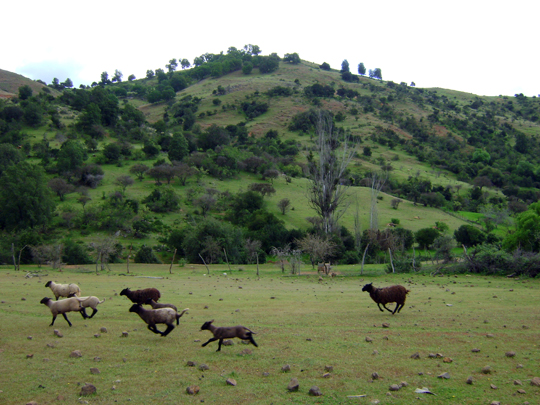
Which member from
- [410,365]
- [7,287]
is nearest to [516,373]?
[410,365]

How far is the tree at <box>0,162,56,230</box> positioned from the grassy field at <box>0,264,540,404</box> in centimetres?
3678

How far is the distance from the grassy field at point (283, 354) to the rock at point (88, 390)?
11cm

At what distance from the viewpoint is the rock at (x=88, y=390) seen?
20.1ft

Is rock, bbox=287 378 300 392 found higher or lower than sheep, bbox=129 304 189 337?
A: lower

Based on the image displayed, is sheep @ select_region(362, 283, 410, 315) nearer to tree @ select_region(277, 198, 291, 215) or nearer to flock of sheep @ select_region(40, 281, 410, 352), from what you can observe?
flock of sheep @ select_region(40, 281, 410, 352)

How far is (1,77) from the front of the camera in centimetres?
12431

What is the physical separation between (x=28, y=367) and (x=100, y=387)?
198 centimetres

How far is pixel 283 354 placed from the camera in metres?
8.02

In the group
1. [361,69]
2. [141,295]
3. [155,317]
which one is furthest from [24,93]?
[361,69]

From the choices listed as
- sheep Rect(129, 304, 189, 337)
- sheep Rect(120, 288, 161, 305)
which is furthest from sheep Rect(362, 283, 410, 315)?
sheep Rect(120, 288, 161, 305)

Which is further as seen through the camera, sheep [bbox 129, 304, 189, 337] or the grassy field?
sheep [bbox 129, 304, 189, 337]

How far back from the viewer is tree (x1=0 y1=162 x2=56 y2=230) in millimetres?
45688

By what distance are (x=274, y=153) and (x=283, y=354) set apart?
83868 mm

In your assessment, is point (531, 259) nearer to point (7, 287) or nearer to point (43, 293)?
point (43, 293)
